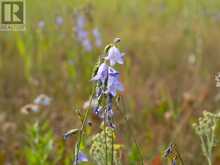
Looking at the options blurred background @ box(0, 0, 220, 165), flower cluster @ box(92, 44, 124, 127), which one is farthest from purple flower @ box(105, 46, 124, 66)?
blurred background @ box(0, 0, 220, 165)

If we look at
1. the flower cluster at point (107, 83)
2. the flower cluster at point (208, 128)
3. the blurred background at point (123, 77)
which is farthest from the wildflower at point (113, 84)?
the blurred background at point (123, 77)

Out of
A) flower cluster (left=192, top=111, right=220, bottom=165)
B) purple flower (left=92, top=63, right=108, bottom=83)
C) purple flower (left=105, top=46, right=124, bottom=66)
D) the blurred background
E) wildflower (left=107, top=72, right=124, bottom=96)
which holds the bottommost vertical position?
flower cluster (left=192, top=111, right=220, bottom=165)

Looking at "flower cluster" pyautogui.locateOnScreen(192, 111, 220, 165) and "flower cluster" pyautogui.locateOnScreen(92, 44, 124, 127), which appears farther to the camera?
"flower cluster" pyautogui.locateOnScreen(192, 111, 220, 165)

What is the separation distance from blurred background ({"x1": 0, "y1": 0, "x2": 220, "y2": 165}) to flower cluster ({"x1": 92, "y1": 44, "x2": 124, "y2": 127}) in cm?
107

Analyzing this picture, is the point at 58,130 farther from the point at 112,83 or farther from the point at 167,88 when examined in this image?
the point at 112,83

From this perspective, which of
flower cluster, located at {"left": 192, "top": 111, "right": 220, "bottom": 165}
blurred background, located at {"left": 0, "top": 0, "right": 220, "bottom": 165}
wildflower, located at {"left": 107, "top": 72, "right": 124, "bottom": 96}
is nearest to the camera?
wildflower, located at {"left": 107, "top": 72, "right": 124, "bottom": 96}

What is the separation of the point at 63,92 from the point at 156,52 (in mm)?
1593

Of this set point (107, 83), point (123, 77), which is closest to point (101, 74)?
point (107, 83)

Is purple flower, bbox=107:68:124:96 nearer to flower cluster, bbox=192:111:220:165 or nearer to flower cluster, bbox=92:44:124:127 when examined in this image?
flower cluster, bbox=92:44:124:127

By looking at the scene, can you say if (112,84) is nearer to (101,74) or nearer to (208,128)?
(101,74)

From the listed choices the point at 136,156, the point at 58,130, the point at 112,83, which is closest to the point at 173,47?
the point at 58,130

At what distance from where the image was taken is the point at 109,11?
7316 mm

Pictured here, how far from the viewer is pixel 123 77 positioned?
4547 mm

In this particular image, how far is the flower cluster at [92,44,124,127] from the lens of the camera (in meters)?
1.53
